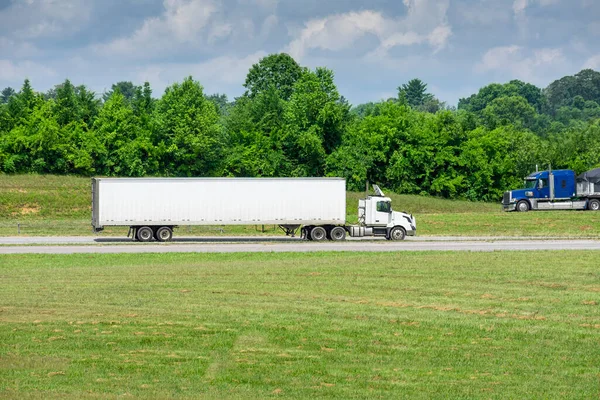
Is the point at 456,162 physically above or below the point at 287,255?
above

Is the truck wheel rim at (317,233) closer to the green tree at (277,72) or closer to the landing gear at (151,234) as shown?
the landing gear at (151,234)

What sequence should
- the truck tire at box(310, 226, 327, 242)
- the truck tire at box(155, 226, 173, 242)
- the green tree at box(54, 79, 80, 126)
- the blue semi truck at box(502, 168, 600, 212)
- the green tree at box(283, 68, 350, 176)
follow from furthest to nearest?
the green tree at box(54, 79, 80, 126) → the green tree at box(283, 68, 350, 176) → the blue semi truck at box(502, 168, 600, 212) → the truck tire at box(310, 226, 327, 242) → the truck tire at box(155, 226, 173, 242)

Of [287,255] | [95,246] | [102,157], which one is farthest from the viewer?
[102,157]

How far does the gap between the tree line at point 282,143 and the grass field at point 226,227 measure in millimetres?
11733

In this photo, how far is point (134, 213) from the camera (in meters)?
49.8

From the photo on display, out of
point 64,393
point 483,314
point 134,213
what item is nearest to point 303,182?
point 134,213

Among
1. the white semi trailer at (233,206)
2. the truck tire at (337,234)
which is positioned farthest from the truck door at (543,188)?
the truck tire at (337,234)

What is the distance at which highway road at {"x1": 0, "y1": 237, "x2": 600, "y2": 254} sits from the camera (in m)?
42.3

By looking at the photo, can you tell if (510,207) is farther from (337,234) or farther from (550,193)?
(337,234)

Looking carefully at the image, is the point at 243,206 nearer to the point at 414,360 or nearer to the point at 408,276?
the point at 408,276

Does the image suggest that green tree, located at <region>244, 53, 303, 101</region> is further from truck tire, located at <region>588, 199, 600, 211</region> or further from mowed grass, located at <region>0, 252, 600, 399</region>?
mowed grass, located at <region>0, 252, 600, 399</region>

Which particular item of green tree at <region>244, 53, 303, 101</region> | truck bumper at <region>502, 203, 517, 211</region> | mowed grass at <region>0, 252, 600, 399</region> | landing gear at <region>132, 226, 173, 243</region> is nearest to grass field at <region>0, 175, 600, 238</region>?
truck bumper at <region>502, 203, 517, 211</region>

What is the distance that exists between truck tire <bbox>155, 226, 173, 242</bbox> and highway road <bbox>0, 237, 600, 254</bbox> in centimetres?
46

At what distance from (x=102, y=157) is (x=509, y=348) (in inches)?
3511
